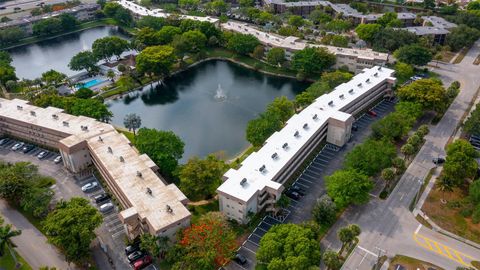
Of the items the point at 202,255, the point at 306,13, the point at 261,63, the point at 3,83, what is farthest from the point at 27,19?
the point at 202,255

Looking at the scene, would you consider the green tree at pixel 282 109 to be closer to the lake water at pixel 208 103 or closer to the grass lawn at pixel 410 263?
the lake water at pixel 208 103

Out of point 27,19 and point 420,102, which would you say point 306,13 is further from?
point 27,19

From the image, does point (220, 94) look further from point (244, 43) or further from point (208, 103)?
point (244, 43)

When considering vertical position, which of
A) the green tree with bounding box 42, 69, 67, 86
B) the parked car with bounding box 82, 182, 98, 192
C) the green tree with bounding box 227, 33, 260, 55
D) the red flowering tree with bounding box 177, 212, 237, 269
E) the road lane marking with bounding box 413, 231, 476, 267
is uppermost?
the green tree with bounding box 227, 33, 260, 55

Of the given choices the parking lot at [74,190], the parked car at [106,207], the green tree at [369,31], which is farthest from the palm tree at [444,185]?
the green tree at [369,31]

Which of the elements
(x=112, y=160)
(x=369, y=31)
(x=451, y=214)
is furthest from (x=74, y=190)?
(x=369, y=31)

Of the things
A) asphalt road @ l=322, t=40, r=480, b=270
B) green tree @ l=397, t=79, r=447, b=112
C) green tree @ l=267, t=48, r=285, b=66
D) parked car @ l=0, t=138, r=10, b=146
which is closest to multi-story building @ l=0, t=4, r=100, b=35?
parked car @ l=0, t=138, r=10, b=146

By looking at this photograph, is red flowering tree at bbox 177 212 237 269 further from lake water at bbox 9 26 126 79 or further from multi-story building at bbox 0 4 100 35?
multi-story building at bbox 0 4 100 35
